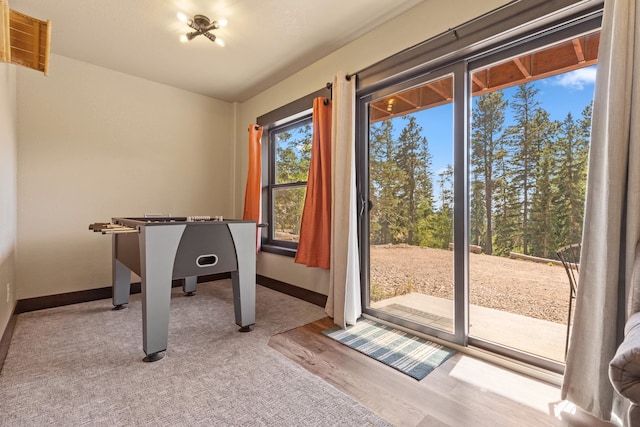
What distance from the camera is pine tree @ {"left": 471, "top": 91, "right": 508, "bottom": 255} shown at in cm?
200

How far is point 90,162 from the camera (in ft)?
10.0

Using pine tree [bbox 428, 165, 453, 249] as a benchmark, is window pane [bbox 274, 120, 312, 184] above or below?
above

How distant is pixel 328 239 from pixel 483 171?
1.39m

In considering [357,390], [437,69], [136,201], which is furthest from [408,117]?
[136,201]

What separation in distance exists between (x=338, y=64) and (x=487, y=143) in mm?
1520

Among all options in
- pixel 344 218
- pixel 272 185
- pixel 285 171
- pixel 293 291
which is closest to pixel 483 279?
pixel 344 218

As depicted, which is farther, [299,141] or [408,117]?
[299,141]

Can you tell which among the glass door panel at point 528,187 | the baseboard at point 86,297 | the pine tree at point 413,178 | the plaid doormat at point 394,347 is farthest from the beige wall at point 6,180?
the glass door panel at point 528,187

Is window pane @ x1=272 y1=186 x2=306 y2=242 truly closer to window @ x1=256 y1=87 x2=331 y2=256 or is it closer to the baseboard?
window @ x1=256 y1=87 x2=331 y2=256

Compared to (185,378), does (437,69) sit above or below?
above

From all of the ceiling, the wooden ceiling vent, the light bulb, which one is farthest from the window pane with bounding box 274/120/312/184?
the wooden ceiling vent

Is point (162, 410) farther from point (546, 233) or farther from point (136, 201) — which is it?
point (136, 201)

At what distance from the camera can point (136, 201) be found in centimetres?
335

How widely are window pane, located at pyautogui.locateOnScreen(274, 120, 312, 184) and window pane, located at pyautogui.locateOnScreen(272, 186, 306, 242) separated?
0.14m
